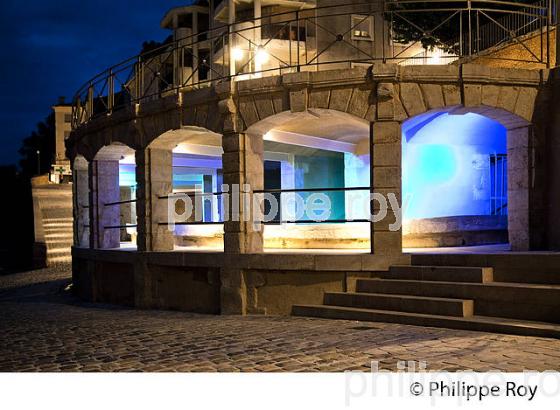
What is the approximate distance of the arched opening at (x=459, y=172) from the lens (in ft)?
39.4

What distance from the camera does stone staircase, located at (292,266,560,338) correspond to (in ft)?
23.6

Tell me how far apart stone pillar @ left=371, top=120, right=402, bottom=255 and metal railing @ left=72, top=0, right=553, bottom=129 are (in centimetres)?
145

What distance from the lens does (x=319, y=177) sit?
1797 centimetres

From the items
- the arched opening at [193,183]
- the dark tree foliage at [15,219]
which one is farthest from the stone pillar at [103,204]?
the dark tree foliage at [15,219]

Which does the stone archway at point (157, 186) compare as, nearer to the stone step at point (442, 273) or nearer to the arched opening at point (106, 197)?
the arched opening at point (106, 197)

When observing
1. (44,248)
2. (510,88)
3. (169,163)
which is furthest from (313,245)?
(44,248)

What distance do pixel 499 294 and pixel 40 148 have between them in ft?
196

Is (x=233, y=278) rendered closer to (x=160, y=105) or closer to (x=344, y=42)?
(x=160, y=105)

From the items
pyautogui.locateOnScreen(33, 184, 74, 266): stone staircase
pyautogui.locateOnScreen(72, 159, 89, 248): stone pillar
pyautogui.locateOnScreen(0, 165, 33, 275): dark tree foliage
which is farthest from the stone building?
pyautogui.locateOnScreen(0, 165, 33, 275): dark tree foliage

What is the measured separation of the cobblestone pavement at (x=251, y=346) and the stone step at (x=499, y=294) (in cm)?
71

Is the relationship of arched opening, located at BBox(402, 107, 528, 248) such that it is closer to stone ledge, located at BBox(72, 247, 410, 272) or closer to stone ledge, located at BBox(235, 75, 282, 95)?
stone ledge, located at BBox(72, 247, 410, 272)

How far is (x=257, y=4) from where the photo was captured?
21625 mm

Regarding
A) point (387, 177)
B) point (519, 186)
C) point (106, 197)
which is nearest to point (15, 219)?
point (106, 197)

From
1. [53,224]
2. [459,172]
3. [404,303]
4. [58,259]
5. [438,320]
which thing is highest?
[459,172]
